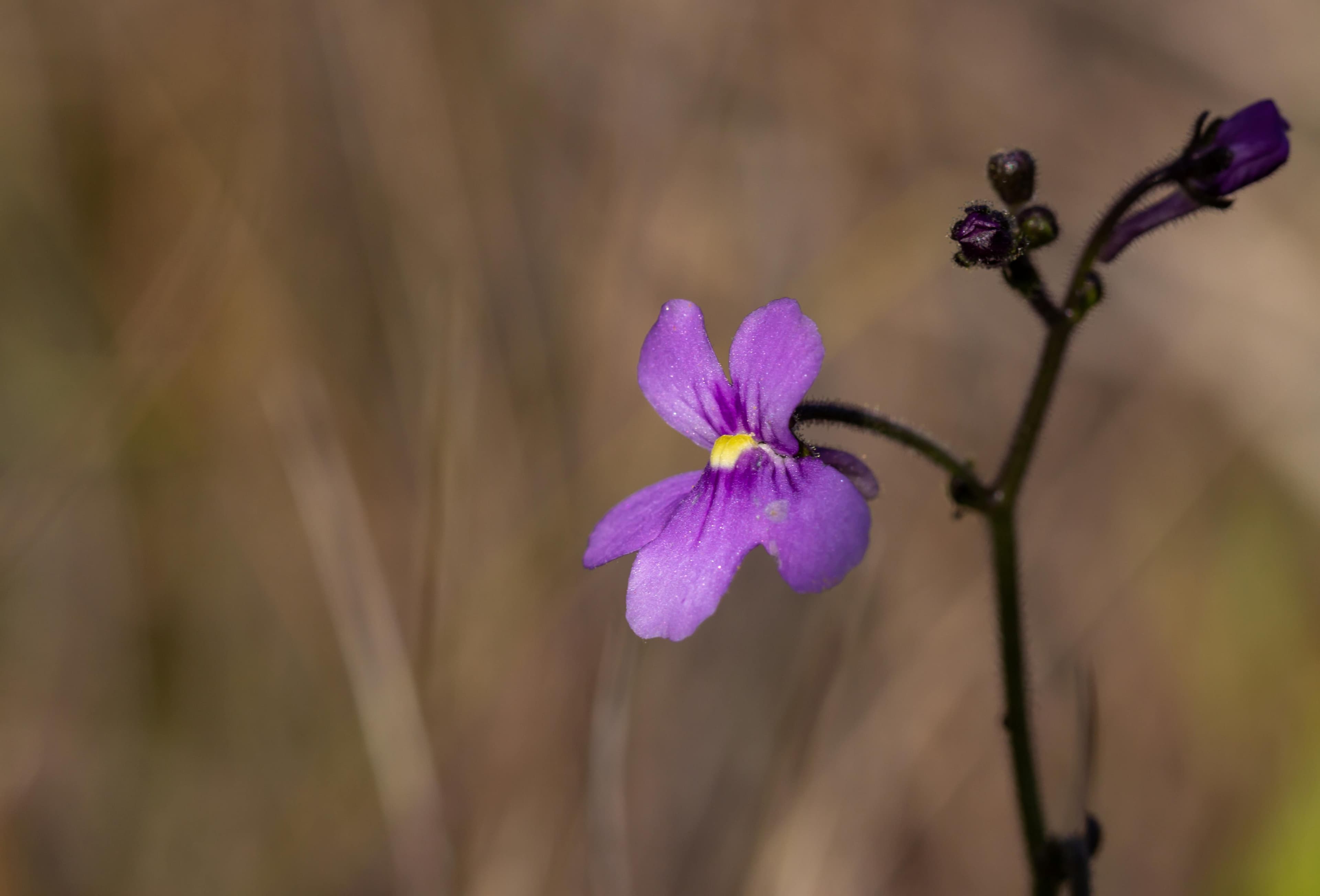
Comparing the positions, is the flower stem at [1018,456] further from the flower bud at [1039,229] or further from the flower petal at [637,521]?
the flower petal at [637,521]

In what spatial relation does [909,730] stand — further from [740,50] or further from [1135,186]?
[740,50]

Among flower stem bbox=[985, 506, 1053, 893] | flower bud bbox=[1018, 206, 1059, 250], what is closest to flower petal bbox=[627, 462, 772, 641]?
flower stem bbox=[985, 506, 1053, 893]

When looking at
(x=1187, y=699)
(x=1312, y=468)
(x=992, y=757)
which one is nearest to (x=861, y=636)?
(x=992, y=757)

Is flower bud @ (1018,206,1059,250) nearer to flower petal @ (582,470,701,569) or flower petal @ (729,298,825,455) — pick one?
flower petal @ (729,298,825,455)

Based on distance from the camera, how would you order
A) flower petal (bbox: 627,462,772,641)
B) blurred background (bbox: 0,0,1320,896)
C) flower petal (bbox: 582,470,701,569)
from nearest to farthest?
flower petal (bbox: 627,462,772,641) < flower petal (bbox: 582,470,701,569) < blurred background (bbox: 0,0,1320,896)

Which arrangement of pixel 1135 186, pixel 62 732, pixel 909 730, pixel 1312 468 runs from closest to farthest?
pixel 1135 186 → pixel 909 730 → pixel 62 732 → pixel 1312 468

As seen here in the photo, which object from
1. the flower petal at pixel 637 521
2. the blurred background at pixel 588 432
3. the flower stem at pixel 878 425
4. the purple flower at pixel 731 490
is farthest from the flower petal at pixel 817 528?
the blurred background at pixel 588 432

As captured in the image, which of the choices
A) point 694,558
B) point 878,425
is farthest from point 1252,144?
point 694,558
